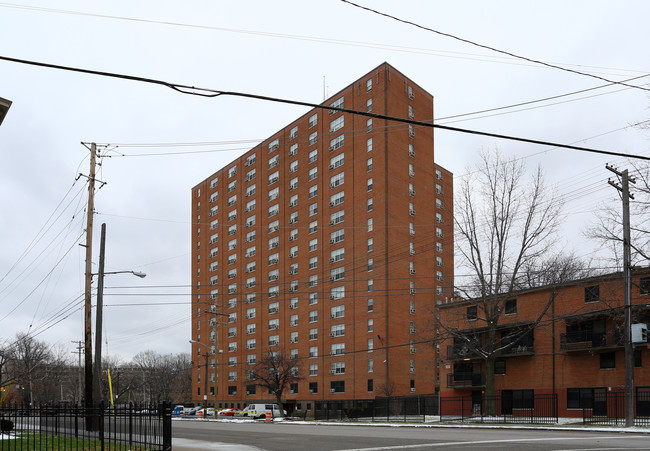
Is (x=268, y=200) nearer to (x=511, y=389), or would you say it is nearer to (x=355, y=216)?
(x=355, y=216)

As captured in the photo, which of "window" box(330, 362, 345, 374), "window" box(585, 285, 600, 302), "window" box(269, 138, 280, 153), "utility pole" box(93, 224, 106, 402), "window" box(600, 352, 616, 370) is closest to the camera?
"utility pole" box(93, 224, 106, 402)

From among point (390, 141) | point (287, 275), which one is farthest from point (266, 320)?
point (390, 141)

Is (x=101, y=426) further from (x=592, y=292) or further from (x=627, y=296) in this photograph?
(x=592, y=292)

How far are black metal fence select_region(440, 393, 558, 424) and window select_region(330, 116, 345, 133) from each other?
40.1 metres

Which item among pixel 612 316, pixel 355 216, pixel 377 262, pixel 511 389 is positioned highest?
pixel 355 216

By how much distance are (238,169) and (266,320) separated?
27.1 m

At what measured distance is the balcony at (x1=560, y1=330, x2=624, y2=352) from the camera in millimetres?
45875

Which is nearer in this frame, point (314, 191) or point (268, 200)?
point (314, 191)

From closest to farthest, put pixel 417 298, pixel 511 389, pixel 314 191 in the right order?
pixel 511 389, pixel 417 298, pixel 314 191

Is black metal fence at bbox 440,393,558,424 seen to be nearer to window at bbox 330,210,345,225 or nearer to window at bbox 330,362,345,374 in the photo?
window at bbox 330,362,345,374

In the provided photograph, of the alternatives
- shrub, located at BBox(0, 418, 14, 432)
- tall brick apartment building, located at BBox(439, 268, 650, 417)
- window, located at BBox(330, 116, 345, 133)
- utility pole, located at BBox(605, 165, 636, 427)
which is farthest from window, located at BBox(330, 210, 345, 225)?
shrub, located at BBox(0, 418, 14, 432)

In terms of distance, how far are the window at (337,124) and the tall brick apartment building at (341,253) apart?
183 mm

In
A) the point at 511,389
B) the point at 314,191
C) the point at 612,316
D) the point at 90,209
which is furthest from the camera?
the point at 314,191

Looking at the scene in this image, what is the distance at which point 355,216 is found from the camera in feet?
265
